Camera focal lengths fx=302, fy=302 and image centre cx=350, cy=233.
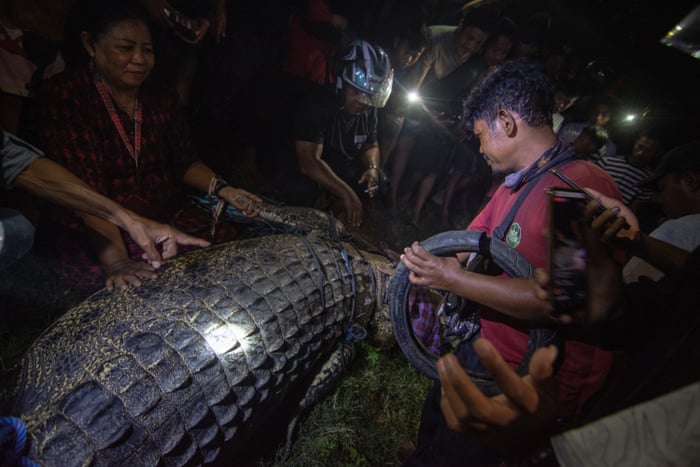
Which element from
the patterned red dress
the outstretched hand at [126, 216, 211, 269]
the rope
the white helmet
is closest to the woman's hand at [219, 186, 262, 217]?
the patterned red dress

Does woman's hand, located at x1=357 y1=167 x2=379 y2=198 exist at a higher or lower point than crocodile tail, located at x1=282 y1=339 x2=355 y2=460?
higher

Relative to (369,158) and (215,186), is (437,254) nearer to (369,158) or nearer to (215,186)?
(215,186)

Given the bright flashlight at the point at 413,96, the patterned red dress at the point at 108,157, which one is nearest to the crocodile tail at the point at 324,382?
the patterned red dress at the point at 108,157

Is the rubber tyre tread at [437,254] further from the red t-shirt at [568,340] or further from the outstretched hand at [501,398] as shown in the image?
the outstretched hand at [501,398]

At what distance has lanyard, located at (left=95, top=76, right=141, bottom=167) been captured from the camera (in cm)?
245

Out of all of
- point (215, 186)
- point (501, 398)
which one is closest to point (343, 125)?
point (215, 186)

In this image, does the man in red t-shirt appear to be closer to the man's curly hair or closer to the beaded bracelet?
the man's curly hair

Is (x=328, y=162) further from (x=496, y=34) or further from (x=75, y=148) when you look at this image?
(x=496, y=34)

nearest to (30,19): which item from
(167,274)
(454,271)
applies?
(167,274)

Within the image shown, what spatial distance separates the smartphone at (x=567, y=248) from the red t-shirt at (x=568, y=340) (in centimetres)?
22

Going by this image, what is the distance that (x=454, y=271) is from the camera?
172 cm

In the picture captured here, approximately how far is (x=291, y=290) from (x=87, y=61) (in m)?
2.48

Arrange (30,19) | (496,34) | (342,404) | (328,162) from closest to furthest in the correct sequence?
1. (30,19)
2. (342,404)
3. (328,162)
4. (496,34)

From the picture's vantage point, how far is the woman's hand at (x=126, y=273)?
2158 millimetres
